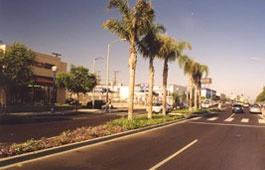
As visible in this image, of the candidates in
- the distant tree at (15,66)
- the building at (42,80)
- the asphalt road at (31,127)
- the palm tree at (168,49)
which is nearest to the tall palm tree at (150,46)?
the palm tree at (168,49)

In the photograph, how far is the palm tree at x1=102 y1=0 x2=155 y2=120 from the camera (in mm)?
18547

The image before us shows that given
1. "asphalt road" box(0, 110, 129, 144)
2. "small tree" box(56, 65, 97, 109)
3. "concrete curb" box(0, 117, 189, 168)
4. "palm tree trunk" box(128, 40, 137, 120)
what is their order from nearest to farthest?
1. "concrete curb" box(0, 117, 189, 168)
2. "asphalt road" box(0, 110, 129, 144)
3. "palm tree trunk" box(128, 40, 137, 120)
4. "small tree" box(56, 65, 97, 109)

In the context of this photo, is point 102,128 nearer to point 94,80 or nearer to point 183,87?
point 94,80

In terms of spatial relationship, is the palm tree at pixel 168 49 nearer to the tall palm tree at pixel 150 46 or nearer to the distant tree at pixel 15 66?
the tall palm tree at pixel 150 46

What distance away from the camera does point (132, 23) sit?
18641mm

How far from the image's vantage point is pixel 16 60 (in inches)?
932

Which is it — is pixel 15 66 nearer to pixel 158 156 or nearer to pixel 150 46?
pixel 150 46

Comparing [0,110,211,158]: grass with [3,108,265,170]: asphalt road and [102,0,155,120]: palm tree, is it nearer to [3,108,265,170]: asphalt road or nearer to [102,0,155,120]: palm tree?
[3,108,265,170]: asphalt road

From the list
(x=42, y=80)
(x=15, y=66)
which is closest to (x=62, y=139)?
(x=15, y=66)

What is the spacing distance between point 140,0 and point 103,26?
3.03 metres

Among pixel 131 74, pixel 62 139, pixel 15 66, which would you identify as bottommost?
pixel 62 139

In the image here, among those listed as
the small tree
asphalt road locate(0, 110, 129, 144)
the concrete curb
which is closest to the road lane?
the concrete curb

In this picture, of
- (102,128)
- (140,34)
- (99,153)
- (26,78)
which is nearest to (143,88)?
(26,78)

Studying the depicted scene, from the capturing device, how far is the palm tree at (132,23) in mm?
18547
